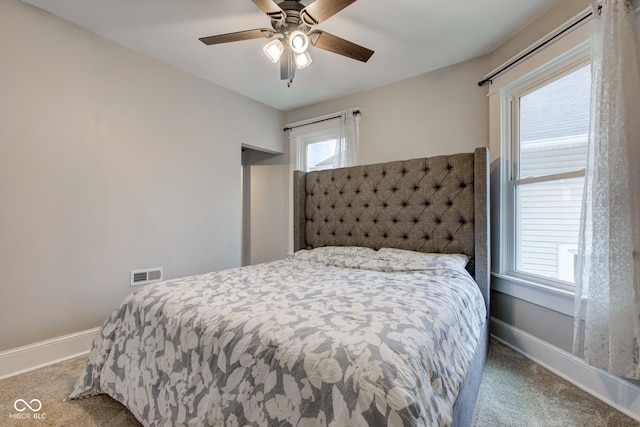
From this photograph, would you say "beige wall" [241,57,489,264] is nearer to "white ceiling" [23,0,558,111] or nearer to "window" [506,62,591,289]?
"white ceiling" [23,0,558,111]

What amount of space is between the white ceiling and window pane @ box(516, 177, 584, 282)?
122cm

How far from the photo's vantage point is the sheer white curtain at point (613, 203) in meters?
1.33

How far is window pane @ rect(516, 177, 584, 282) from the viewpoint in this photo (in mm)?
1857

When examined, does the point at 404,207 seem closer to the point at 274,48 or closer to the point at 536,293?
the point at 536,293

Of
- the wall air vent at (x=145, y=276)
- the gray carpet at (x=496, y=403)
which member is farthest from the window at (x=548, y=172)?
the wall air vent at (x=145, y=276)

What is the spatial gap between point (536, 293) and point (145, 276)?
309cm

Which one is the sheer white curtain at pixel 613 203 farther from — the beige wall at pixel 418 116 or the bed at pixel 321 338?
the beige wall at pixel 418 116

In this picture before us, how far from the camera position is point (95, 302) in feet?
7.30

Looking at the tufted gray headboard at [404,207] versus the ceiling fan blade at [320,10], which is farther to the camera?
the tufted gray headboard at [404,207]

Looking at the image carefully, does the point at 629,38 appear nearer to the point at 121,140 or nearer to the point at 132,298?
the point at 132,298

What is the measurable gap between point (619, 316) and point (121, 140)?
3.42m

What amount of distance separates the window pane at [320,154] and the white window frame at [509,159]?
1.69 m

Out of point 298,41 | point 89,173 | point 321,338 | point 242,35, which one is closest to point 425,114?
point 298,41

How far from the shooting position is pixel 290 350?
2.86 ft
